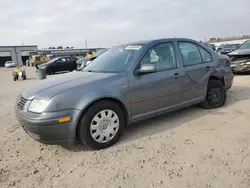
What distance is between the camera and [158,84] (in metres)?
3.76

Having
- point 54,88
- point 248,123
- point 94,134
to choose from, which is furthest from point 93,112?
point 248,123

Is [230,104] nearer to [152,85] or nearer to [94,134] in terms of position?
[152,85]

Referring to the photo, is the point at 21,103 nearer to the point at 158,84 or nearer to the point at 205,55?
the point at 158,84

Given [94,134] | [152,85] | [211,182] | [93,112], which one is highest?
[152,85]

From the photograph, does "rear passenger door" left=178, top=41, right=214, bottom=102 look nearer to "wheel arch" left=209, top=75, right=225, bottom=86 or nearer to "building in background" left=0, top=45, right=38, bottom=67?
"wheel arch" left=209, top=75, right=225, bottom=86

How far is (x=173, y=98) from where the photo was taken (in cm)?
401

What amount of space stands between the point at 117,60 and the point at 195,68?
60.4 inches

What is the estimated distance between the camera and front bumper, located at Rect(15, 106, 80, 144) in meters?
2.93

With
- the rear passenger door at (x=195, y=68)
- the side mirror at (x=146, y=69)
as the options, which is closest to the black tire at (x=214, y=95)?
the rear passenger door at (x=195, y=68)

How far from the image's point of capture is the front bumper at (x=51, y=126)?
9.61 feet

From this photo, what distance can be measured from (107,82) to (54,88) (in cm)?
75

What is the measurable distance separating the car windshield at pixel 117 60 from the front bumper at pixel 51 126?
1091 millimetres

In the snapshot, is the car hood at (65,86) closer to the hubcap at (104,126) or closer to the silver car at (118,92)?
the silver car at (118,92)

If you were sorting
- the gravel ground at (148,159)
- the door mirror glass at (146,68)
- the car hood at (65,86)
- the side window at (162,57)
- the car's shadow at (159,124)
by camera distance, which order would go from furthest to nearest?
the side window at (162,57), the car's shadow at (159,124), the door mirror glass at (146,68), the car hood at (65,86), the gravel ground at (148,159)
